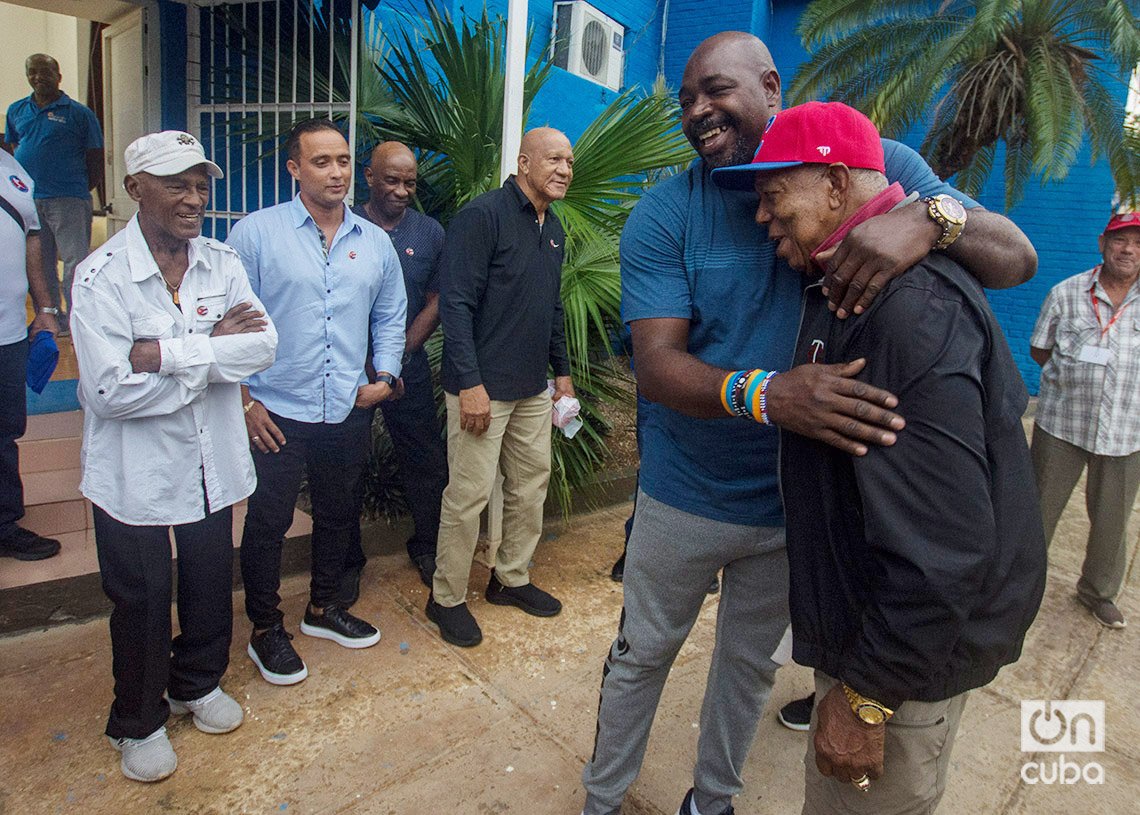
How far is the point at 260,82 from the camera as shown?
15.5 feet

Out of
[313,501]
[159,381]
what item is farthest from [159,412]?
[313,501]

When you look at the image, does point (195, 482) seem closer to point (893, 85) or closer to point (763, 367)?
point (763, 367)

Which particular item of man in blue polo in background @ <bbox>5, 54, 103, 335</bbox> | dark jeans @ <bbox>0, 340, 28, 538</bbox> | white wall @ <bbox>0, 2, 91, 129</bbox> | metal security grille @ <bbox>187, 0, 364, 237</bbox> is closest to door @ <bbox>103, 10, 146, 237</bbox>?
man in blue polo in background @ <bbox>5, 54, 103, 335</bbox>

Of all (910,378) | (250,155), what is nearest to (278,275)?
(910,378)

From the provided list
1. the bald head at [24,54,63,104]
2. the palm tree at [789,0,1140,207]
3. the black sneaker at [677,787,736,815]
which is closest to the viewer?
the black sneaker at [677,787,736,815]

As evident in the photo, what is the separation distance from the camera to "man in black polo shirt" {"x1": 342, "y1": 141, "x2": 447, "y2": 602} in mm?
3650

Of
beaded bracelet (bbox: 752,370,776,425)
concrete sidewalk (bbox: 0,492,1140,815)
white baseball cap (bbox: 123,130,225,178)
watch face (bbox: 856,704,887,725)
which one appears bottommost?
concrete sidewalk (bbox: 0,492,1140,815)

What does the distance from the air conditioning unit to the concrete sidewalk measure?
19.0ft

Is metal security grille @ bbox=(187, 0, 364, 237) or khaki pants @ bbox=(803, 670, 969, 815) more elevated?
metal security grille @ bbox=(187, 0, 364, 237)

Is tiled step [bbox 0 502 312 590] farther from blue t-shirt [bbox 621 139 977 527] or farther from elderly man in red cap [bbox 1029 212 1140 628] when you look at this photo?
elderly man in red cap [bbox 1029 212 1140 628]

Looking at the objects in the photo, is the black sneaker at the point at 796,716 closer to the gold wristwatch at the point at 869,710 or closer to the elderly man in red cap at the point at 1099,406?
the gold wristwatch at the point at 869,710

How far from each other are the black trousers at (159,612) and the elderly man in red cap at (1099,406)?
3758 mm

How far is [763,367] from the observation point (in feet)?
6.02

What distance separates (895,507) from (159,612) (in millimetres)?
2092
